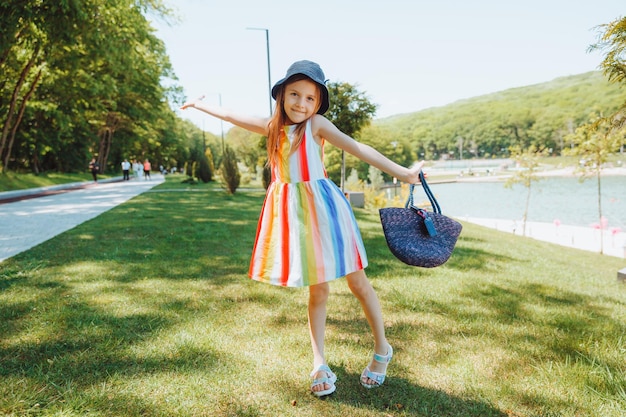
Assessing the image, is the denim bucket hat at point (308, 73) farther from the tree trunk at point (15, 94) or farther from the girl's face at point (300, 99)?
the tree trunk at point (15, 94)

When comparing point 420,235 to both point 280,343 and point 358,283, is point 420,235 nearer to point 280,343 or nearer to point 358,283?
point 358,283

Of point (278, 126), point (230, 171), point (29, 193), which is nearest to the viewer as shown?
point (278, 126)

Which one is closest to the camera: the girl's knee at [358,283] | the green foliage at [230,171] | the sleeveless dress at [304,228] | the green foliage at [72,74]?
the sleeveless dress at [304,228]

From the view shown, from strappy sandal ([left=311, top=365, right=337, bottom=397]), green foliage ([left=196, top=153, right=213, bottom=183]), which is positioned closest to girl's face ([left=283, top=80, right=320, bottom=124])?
strappy sandal ([left=311, top=365, right=337, bottom=397])

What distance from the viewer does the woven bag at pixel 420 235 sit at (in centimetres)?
229

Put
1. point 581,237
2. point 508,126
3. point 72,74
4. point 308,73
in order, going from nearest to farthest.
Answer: point 308,73, point 581,237, point 72,74, point 508,126

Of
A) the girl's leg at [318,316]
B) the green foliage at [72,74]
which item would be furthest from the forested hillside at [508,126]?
the girl's leg at [318,316]

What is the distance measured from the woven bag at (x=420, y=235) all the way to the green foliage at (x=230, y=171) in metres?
16.1

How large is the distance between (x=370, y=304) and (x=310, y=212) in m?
0.65

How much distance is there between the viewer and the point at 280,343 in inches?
115

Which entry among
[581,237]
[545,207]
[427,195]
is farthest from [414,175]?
[545,207]

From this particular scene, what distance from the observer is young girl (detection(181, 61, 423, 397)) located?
225cm

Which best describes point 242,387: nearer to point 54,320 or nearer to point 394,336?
point 394,336

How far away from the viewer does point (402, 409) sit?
216 cm
